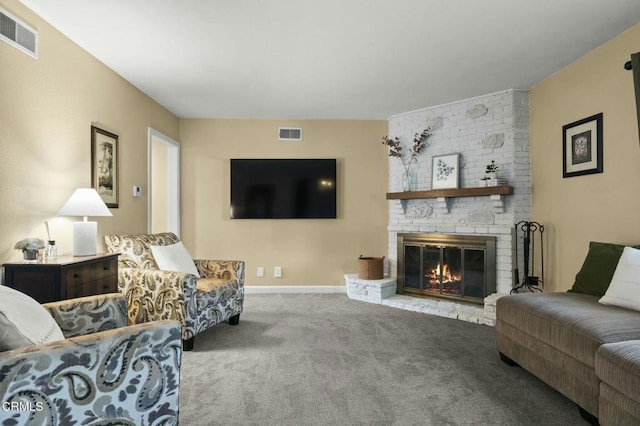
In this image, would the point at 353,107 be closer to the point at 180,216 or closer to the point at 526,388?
the point at 180,216

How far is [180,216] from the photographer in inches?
196

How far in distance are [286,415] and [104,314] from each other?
3.47ft

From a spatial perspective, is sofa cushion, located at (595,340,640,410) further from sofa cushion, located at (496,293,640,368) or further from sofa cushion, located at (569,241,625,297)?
sofa cushion, located at (569,241,625,297)

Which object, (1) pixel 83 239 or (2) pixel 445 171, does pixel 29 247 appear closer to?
(1) pixel 83 239

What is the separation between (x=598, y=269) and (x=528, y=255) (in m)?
1.31

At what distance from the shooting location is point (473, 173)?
166 inches

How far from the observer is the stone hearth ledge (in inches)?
145

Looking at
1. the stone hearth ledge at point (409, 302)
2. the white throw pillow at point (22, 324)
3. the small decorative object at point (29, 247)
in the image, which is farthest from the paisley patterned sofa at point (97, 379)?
the stone hearth ledge at point (409, 302)

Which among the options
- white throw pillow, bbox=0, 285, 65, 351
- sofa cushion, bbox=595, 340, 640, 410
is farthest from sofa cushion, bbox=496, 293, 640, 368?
white throw pillow, bbox=0, 285, 65, 351

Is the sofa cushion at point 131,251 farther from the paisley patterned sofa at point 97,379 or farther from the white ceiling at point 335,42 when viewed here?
the paisley patterned sofa at point 97,379

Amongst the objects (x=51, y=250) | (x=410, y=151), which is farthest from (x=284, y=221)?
(x=51, y=250)

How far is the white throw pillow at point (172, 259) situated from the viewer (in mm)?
3213

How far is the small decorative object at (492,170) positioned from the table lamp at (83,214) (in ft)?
12.0

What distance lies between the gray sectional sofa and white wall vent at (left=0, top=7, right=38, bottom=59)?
3.59 metres
